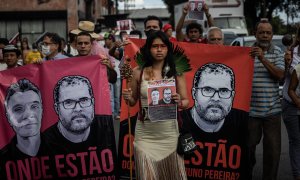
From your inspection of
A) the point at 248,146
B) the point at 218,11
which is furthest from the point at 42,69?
the point at 218,11

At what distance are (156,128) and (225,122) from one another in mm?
1638

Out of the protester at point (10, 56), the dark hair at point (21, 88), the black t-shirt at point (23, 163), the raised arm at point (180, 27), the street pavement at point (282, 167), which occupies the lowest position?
the street pavement at point (282, 167)

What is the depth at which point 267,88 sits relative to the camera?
6672 millimetres

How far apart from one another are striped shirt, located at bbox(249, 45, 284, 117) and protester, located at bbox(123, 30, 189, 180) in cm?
147

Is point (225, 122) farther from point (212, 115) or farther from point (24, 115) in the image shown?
point (24, 115)

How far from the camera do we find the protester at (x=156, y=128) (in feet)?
17.5

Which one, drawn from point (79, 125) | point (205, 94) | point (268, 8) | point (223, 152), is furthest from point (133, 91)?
point (268, 8)

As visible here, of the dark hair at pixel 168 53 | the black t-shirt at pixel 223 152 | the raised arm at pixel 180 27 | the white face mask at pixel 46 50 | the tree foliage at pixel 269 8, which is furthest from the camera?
the tree foliage at pixel 269 8

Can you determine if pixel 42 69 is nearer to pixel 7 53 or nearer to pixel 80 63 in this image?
pixel 80 63

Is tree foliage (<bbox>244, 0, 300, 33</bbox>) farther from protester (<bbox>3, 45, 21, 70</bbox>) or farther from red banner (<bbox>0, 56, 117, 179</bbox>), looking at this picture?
red banner (<bbox>0, 56, 117, 179</bbox>)

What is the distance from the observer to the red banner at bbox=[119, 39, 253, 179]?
22.1ft

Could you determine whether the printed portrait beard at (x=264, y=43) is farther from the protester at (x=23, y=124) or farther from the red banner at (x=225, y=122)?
the protester at (x=23, y=124)

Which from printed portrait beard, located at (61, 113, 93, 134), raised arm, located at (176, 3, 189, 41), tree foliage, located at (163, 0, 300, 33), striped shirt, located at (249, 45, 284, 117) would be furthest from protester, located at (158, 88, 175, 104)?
tree foliage, located at (163, 0, 300, 33)

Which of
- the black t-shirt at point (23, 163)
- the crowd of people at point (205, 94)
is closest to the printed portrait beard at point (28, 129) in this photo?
the black t-shirt at point (23, 163)
